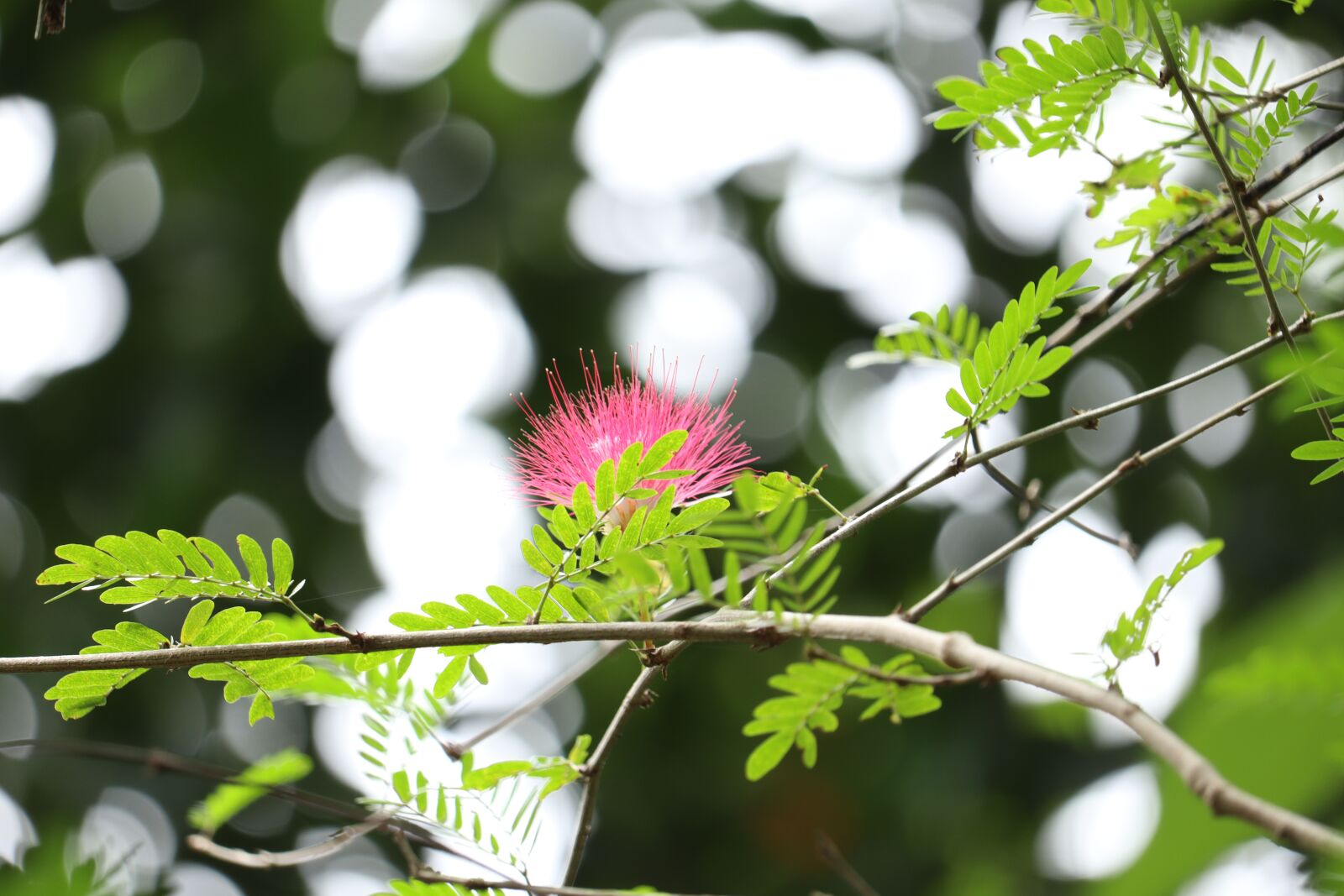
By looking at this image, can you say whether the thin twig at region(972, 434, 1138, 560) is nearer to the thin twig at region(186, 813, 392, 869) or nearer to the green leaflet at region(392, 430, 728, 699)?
the green leaflet at region(392, 430, 728, 699)

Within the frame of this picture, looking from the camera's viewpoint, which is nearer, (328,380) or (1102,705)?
(1102,705)

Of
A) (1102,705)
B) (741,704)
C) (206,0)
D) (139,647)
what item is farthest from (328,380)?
(1102,705)

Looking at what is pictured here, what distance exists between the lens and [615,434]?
0.92m

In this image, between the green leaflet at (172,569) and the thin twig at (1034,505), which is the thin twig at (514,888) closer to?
the green leaflet at (172,569)

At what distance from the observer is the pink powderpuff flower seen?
908 mm

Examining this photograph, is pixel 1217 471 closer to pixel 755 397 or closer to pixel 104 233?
pixel 755 397

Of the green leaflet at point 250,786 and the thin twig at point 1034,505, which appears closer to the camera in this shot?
the green leaflet at point 250,786

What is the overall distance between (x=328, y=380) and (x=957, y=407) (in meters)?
3.24

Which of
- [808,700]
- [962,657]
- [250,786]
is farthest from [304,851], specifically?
[962,657]

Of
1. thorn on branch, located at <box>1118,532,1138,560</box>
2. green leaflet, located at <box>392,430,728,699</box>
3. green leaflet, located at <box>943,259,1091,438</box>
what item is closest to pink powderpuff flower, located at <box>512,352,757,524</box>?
green leaflet, located at <box>392,430,728,699</box>

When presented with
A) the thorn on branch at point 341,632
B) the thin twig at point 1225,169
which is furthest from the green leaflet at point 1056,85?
the thorn on branch at point 341,632

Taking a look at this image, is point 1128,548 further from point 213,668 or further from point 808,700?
point 213,668

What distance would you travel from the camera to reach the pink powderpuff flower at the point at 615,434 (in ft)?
2.98

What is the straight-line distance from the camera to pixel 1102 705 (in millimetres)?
414
